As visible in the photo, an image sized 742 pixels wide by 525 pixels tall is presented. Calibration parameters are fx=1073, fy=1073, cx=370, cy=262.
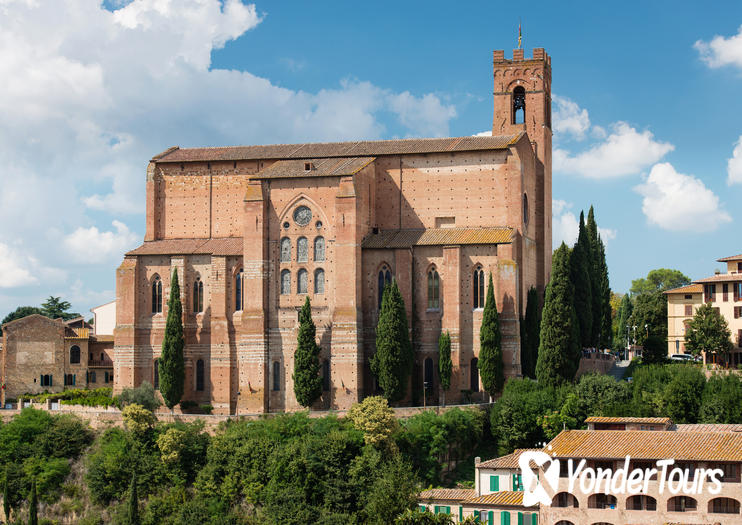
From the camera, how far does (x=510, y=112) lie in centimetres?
6066

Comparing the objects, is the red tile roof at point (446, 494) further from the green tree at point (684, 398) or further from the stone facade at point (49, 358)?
the stone facade at point (49, 358)

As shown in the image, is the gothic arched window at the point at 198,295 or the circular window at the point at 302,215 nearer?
the circular window at the point at 302,215

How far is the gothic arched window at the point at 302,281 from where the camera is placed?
178ft

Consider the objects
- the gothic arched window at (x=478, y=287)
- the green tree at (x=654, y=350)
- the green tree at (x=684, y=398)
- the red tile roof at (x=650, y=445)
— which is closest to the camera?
the red tile roof at (x=650, y=445)

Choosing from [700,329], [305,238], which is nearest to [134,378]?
[305,238]

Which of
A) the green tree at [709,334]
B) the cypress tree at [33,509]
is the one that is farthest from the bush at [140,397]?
the green tree at [709,334]

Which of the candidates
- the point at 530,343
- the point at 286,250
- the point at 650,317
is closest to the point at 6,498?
the point at 286,250

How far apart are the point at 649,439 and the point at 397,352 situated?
46.1ft

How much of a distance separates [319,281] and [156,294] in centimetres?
976

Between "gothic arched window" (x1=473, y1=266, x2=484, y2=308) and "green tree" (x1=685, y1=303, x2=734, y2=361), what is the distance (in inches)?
462

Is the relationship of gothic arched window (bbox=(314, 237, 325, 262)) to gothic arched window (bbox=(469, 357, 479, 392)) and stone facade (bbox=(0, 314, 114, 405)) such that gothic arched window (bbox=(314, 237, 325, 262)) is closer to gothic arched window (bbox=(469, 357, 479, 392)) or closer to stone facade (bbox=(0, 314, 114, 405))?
gothic arched window (bbox=(469, 357, 479, 392))

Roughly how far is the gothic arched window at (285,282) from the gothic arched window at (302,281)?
0.47m

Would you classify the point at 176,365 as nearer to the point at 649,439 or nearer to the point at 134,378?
the point at 134,378

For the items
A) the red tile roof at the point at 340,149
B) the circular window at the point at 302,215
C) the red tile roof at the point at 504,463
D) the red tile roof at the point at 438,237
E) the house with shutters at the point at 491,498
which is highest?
the red tile roof at the point at 340,149
